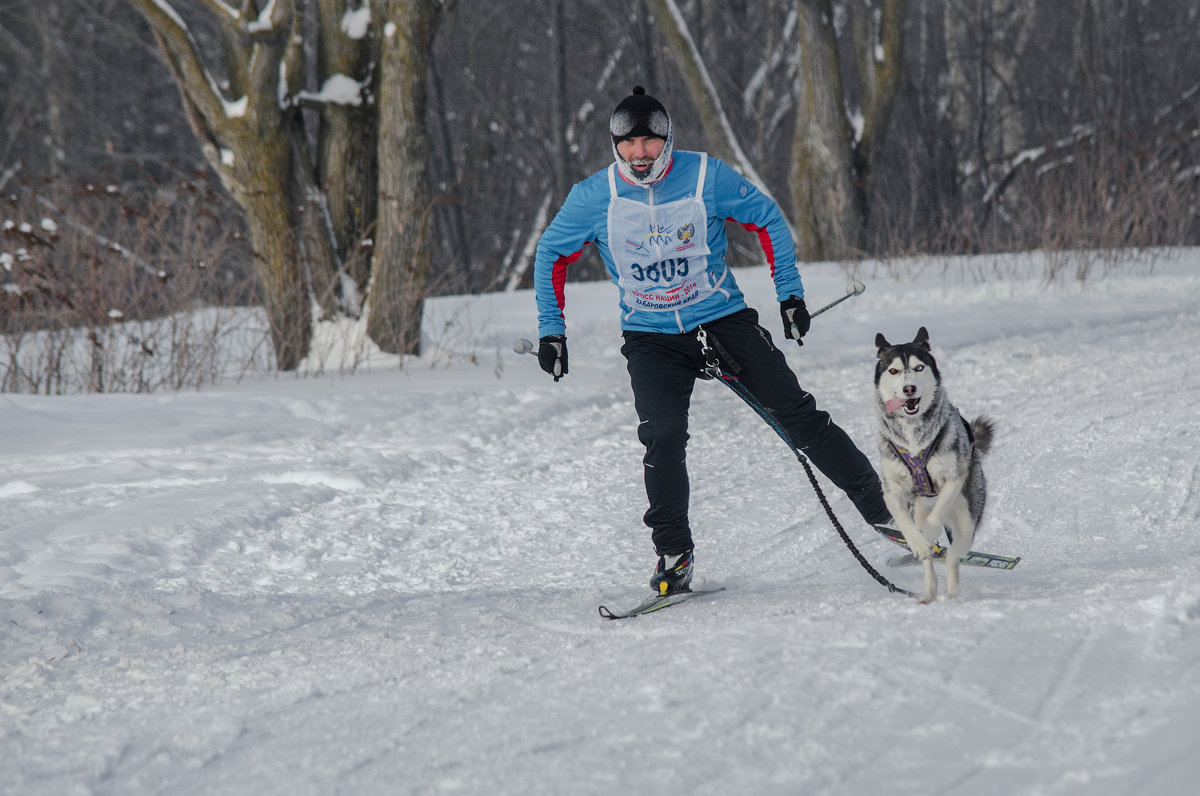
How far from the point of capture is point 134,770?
2588mm

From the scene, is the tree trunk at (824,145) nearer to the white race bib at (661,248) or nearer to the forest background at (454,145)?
the forest background at (454,145)

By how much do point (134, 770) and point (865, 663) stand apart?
187 centimetres

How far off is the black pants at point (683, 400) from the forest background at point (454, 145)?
4.80 metres

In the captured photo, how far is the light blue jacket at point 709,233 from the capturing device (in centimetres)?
392

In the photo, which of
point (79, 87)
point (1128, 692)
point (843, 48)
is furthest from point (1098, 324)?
point (79, 87)

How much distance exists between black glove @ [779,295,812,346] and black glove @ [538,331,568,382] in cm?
85

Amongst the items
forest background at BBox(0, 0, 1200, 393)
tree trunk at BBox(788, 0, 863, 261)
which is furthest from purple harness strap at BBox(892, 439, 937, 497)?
tree trunk at BBox(788, 0, 863, 261)

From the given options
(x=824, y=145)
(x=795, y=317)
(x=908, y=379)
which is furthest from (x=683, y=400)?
(x=824, y=145)

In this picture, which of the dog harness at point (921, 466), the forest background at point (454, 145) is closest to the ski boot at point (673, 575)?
the dog harness at point (921, 466)

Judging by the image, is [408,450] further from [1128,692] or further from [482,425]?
[1128,692]

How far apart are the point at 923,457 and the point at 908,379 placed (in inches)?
11.4

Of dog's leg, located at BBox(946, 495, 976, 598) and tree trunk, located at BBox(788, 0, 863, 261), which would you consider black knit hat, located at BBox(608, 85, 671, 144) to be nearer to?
dog's leg, located at BBox(946, 495, 976, 598)

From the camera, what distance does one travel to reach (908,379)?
11.6 feet

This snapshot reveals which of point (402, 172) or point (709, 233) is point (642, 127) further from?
point (402, 172)
